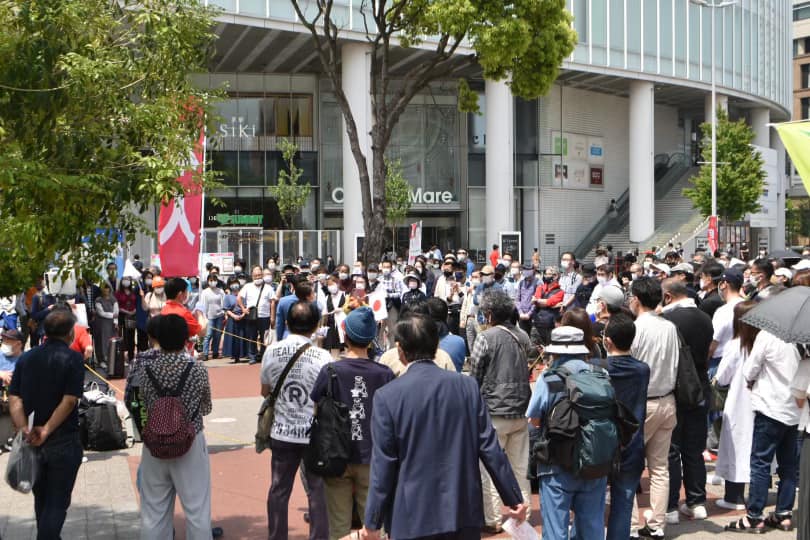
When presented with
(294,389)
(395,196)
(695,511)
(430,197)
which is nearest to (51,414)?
(294,389)

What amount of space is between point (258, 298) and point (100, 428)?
9.12 metres

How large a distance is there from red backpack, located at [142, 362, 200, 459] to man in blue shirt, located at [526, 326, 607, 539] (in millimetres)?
2135

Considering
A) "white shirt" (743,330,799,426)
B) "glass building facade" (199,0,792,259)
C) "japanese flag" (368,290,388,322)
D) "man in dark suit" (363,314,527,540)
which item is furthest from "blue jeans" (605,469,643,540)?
"glass building facade" (199,0,792,259)

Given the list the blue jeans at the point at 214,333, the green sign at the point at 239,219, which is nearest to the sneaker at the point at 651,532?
the blue jeans at the point at 214,333

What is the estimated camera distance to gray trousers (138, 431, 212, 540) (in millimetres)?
5766

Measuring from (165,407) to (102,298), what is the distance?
11.6m

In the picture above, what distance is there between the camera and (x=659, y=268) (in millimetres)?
16188

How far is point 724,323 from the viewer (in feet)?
28.7

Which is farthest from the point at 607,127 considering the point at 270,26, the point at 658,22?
the point at 270,26

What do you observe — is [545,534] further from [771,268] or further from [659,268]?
[659,268]

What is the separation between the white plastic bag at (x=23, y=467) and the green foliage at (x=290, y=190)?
37235mm

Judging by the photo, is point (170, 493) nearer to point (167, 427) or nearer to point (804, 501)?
point (167, 427)

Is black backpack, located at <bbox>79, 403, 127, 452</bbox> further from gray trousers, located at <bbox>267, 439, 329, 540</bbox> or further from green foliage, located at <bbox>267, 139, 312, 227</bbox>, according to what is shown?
green foliage, located at <bbox>267, 139, 312, 227</bbox>

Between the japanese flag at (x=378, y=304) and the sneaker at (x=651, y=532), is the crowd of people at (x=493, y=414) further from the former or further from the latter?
the japanese flag at (x=378, y=304)
